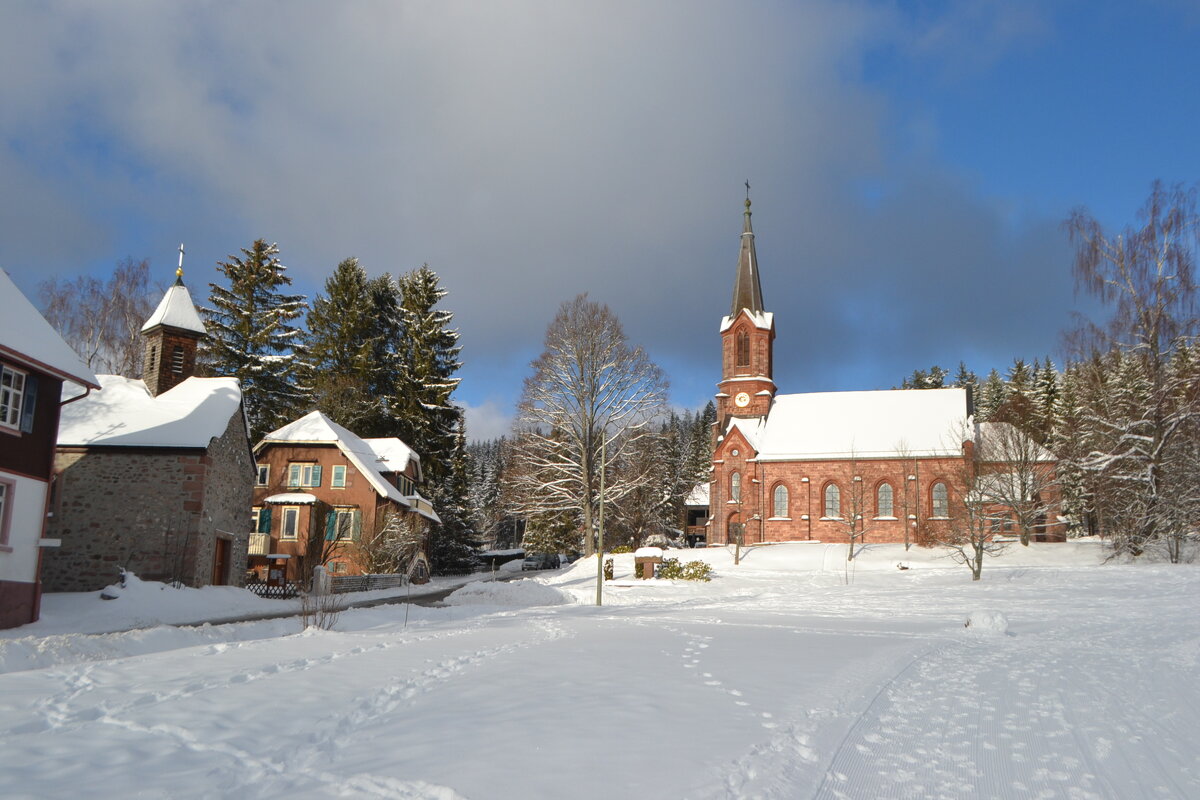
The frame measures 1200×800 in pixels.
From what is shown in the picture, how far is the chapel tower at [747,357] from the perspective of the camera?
59.0m

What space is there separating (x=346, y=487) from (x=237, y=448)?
9.55m

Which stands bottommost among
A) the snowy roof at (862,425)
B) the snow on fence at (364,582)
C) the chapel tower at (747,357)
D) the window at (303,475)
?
the snow on fence at (364,582)

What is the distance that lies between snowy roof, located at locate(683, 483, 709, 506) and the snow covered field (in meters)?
51.7

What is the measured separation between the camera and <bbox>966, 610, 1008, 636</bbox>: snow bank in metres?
19.0

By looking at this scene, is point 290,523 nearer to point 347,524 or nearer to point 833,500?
point 347,524

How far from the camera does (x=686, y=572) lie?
3778 centimetres

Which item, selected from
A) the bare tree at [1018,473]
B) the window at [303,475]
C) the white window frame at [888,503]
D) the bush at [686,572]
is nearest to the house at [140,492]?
the window at [303,475]

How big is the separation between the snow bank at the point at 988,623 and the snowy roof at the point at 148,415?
22.0 meters

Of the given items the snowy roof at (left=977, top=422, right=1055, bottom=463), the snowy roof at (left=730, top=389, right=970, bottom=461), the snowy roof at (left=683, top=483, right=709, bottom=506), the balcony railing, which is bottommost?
the balcony railing

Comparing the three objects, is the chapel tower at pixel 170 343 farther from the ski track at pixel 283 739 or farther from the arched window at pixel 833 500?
the arched window at pixel 833 500

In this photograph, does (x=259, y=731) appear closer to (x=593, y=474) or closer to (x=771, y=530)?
(x=593, y=474)

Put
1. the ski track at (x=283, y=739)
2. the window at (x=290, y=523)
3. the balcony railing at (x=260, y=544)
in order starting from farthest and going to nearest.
Result: the window at (x=290, y=523) → the balcony railing at (x=260, y=544) → the ski track at (x=283, y=739)

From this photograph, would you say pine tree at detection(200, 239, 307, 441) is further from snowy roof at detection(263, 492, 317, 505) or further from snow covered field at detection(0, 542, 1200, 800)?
snow covered field at detection(0, 542, 1200, 800)

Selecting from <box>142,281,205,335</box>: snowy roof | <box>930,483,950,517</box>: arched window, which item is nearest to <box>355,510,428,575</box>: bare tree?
<box>142,281,205,335</box>: snowy roof
